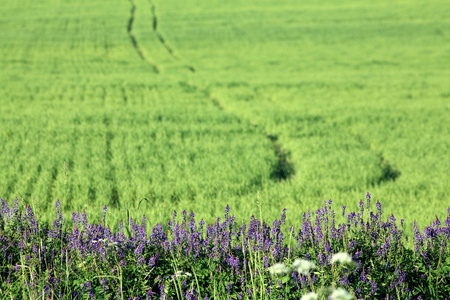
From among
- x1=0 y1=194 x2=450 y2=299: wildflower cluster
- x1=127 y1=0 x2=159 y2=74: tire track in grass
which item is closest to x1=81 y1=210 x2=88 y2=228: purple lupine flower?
x1=0 y1=194 x2=450 y2=299: wildflower cluster

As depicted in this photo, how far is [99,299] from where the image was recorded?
10.4ft

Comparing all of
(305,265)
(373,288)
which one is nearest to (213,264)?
(373,288)

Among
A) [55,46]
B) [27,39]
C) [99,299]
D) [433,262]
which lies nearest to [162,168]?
[99,299]

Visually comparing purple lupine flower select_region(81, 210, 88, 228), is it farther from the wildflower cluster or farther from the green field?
the green field

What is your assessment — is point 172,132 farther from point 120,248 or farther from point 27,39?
point 27,39

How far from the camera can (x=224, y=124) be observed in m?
10.0

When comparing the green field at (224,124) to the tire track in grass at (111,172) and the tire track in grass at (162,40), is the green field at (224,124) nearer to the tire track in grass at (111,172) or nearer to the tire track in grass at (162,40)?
the tire track in grass at (111,172)

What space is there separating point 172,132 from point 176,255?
19.4ft

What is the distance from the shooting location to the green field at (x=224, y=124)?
6.43 meters

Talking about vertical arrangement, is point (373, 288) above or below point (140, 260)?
below

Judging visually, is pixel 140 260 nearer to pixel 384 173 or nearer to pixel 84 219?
pixel 84 219

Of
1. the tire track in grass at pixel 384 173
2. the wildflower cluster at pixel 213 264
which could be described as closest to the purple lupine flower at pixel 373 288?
the wildflower cluster at pixel 213 264

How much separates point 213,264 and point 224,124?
6.72 meters

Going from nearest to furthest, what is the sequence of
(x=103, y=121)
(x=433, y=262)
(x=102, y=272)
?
(x=102, y=272), (x=433, y=262), (x=103, y=121)
